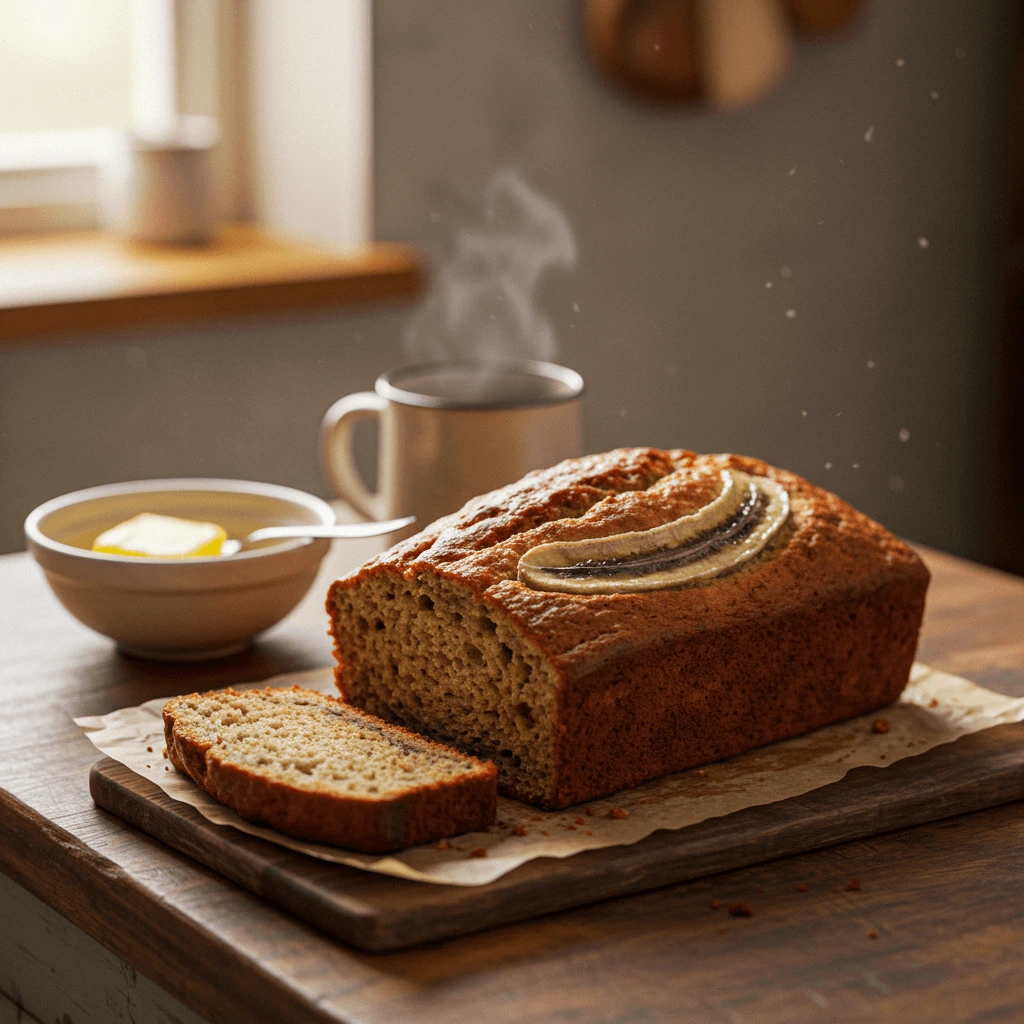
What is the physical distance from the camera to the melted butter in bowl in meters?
1.28

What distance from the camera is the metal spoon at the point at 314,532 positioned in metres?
1.58

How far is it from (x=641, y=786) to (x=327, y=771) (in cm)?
27

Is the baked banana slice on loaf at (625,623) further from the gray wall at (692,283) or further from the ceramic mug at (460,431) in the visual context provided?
the gray wall at (692,283)

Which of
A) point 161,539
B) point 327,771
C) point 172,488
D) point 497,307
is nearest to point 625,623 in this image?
point 327,771

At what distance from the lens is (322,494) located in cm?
334

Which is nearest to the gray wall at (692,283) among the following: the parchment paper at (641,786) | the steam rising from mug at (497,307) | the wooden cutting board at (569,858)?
the steam rising from mug at (497,307)

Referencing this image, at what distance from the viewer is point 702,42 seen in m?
3.38

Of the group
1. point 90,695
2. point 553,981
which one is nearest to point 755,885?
point 553,981

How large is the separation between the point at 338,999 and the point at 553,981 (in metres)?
0.14

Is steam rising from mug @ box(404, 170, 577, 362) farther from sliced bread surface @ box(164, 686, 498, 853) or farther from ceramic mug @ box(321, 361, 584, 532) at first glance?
sliced bread surface @ box(164, 686, 498, 853)

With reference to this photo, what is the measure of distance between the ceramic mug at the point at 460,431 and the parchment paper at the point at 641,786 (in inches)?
11.5

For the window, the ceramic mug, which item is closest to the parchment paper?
the ceramic mug

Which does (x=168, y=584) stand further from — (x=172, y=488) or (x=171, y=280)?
(x=171, y=280)

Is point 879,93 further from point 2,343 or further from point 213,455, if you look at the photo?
point 2,343
